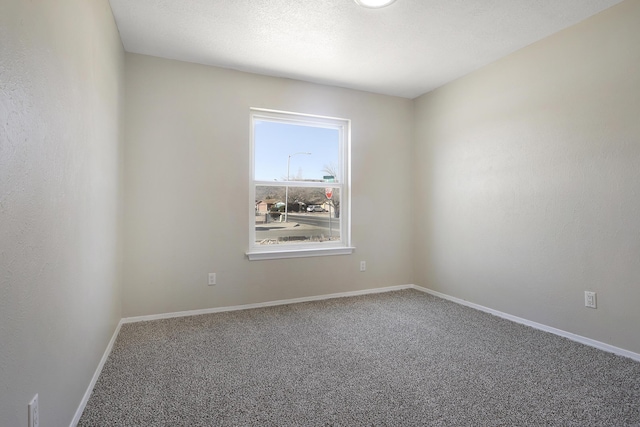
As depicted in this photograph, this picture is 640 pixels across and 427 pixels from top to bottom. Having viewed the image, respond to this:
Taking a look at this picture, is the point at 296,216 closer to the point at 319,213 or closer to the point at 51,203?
the point at 319,213

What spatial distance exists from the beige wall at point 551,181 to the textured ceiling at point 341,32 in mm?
300

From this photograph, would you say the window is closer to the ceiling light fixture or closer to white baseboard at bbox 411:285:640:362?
white baseboard at bbox 411:285:640:362

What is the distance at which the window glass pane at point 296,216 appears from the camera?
3.59 m

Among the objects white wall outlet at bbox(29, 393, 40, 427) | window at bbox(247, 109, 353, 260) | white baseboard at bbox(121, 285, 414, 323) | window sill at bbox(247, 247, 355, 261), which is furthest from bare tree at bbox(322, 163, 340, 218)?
white wall outlet at bbox(29, 393, 40, 427)

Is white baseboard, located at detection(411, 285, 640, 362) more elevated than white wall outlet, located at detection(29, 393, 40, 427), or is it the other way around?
white wall outlet, located at detection(29, 393, 40, 427)

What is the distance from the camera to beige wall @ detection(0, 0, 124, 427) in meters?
0.95

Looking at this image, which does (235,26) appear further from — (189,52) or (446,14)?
(446,14)

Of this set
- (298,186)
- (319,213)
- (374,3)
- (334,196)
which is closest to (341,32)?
(374,3)

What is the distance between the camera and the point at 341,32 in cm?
265

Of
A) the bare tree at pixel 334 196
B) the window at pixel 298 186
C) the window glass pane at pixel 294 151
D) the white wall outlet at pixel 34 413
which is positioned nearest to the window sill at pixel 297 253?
the window at pixel 298 186

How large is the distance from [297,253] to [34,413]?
262 cm

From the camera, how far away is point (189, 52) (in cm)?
298

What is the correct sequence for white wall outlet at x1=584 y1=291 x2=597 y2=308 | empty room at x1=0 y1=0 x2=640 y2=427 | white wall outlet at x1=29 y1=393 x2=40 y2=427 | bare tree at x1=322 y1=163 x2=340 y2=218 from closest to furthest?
white wall outlet at x1=29 y1=393 x2=40 y2=427 < empty room at x1=0 y1=0 x2=640 y2=427 < white wall outlet at x1=584 y1=291 x2=597 y2=308 < bare tree at x1=322 y1=163 x2=340 y2=218

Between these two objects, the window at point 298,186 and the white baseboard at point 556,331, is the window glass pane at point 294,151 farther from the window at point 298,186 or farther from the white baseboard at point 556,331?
the white baseboard at point 556,331
